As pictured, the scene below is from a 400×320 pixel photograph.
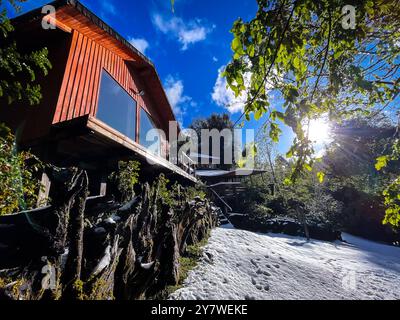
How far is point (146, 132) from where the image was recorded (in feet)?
28.1

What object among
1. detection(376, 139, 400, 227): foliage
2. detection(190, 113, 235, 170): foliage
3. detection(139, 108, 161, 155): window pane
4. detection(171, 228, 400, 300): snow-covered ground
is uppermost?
detection(190, 113, 235, 170): foliage

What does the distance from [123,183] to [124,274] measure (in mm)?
2737

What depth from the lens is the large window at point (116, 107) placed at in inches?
242

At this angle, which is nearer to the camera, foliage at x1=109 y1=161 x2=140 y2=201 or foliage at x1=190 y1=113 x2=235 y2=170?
foliage at x1=109 y1=161 x2=140 y2=201

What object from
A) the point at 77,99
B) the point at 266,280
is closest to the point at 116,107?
the point at 77,99

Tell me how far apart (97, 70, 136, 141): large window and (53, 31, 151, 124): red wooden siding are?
10.5 inches

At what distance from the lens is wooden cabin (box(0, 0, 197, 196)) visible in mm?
4320

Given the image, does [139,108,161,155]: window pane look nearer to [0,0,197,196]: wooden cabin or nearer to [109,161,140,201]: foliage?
[0,0,197,196]: wooden cabin

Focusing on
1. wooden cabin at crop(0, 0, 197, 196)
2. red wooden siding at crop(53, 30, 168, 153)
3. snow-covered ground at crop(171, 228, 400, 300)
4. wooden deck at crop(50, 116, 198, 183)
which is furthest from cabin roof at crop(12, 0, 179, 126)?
snow-covered ground at crop(171, 228, 400, 300)

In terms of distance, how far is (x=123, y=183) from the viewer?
5059 mm

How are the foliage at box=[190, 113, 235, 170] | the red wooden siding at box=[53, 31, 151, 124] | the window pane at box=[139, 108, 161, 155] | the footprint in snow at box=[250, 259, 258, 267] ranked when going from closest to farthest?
the red wooden siding at box=[53, 31, 151, 124]
the footprint in snow at box=[250, 259, 258, 267]
the window pane at box=[139, 108, 161, 155]
the foliage at box=[190, 113, 235, 170]

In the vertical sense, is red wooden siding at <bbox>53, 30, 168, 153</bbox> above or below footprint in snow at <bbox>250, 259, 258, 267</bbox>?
above

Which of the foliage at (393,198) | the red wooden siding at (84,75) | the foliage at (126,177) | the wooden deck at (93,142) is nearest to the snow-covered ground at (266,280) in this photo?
the foliage at (393,198)
